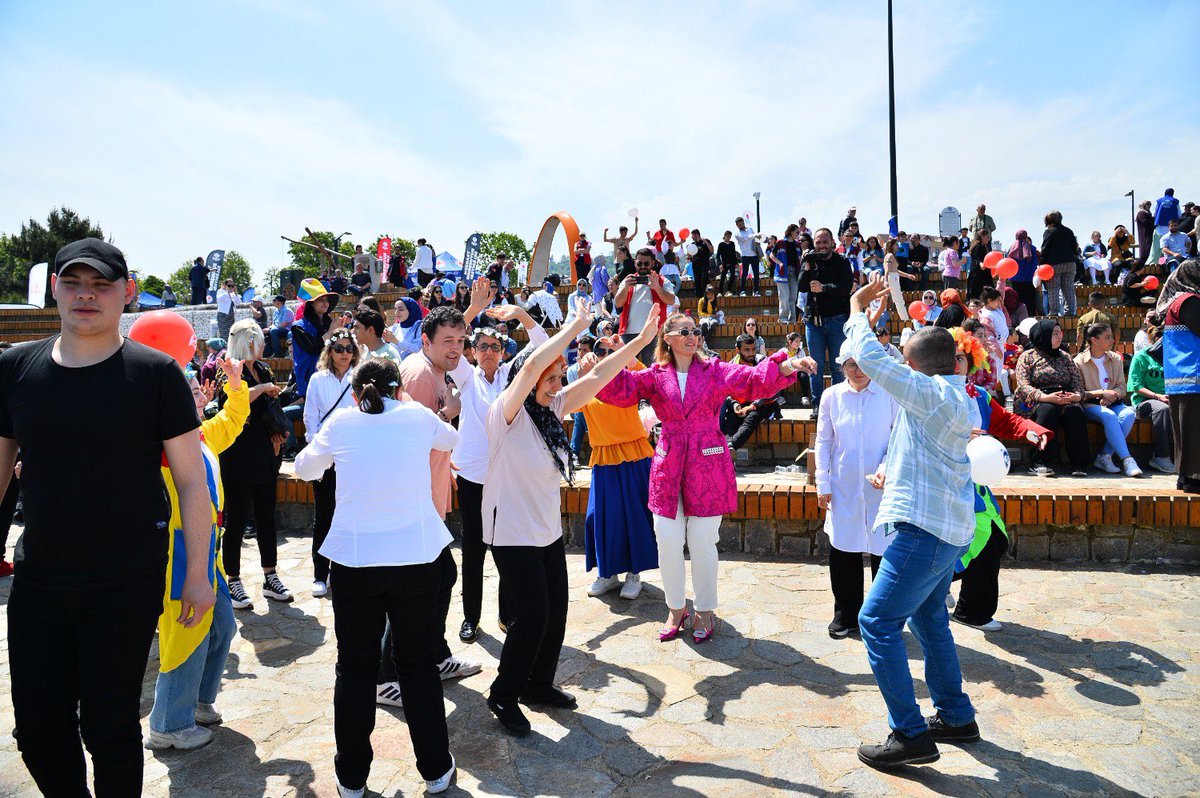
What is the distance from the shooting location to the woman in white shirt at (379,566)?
2979 millimetres

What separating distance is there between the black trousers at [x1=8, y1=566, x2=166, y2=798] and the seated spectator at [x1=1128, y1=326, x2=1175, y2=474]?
803 centimetres

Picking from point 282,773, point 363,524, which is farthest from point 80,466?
point 282,773

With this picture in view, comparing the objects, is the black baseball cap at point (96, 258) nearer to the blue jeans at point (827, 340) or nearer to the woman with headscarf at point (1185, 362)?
the woman with headscarf at point (1185, 362)

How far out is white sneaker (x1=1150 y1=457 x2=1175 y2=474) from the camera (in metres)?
7.16

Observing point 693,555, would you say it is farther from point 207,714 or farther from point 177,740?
point 177,740

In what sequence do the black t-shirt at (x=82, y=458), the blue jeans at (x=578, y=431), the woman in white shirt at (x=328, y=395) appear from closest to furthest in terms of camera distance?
the black t-shirt at (x=82, y=458) → the woman in white shirt at (x=328, y=395) → the blue jeans at (x=578, y=431)

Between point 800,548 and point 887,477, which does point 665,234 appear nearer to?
point 800,548

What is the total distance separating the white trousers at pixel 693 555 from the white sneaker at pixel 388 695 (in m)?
1.59

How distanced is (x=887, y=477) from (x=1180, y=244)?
15.8 m

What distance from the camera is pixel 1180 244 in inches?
601

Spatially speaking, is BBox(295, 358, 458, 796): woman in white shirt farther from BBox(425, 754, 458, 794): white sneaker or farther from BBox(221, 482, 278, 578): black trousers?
BBox(221, 482, 278, 578): black trousers

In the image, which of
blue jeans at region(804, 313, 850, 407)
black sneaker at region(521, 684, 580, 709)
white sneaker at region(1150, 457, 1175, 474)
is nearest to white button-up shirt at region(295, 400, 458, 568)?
black sneaker at region(521, 684, 580, 709)

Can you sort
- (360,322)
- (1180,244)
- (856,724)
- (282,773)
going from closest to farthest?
(282,773)
(856,724)
(360,322)
(1180,244)

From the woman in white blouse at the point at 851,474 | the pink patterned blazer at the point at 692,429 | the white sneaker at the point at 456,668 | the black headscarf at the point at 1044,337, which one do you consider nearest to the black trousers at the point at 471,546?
the white sneaker at the point at 456,668
